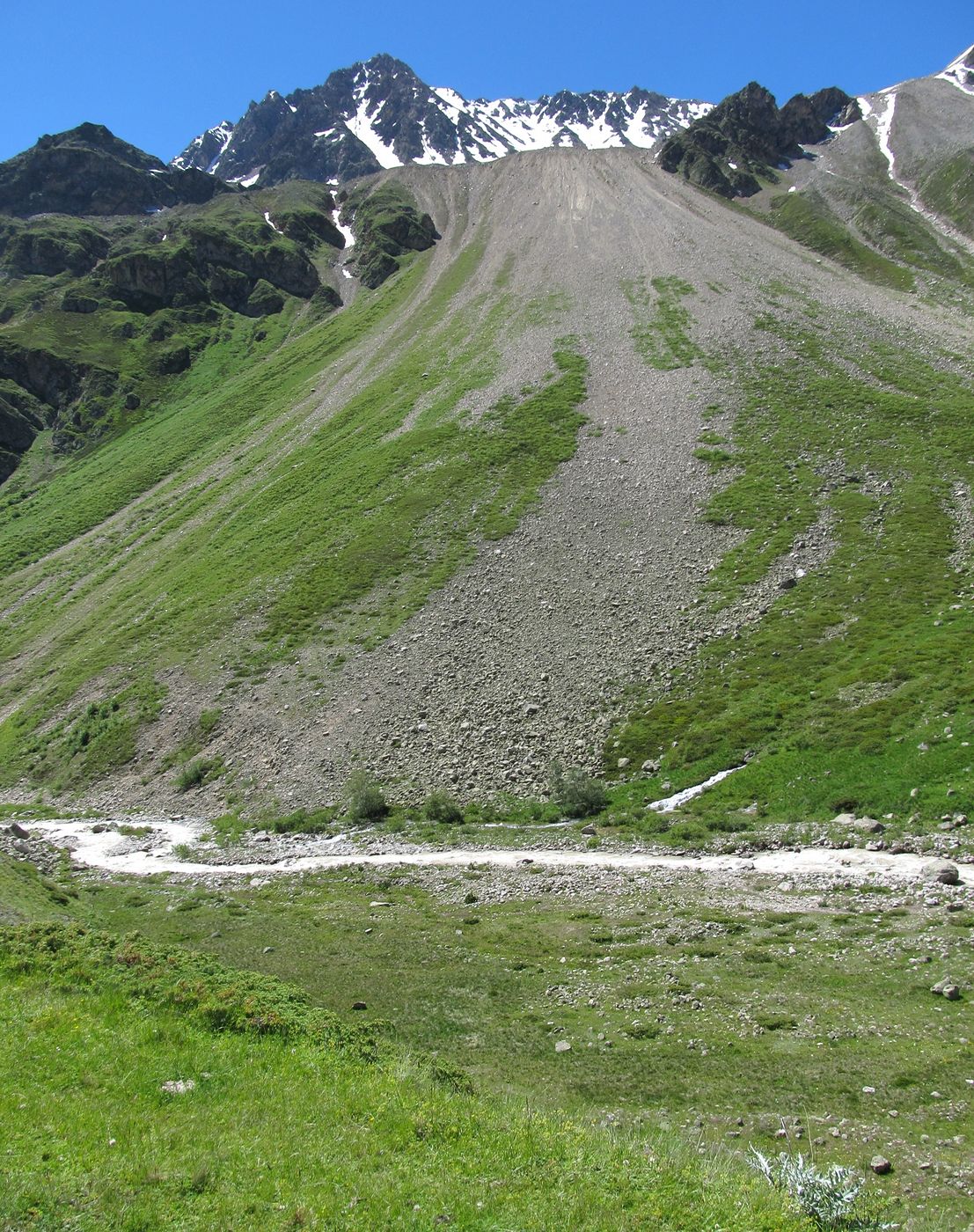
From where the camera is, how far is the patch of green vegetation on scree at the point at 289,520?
193 feet

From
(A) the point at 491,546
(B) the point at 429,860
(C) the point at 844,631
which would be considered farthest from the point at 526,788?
(A) the point at 491,546

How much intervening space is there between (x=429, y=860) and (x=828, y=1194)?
77.3ft

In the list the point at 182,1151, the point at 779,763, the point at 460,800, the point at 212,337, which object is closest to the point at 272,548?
the point at 460,800

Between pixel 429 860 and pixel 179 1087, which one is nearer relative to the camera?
pixel 179 1087

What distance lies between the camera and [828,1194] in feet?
Result: 33.1

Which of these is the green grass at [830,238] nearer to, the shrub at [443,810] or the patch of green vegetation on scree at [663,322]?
the patch of green vegetation on scree at [663,322]

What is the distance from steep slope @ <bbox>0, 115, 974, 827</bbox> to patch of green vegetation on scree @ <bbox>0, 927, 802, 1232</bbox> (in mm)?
21172

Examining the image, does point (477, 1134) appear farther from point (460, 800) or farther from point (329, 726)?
point (329, 726)

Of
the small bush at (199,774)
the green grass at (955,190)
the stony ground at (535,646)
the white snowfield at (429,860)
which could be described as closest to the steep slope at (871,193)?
the green grass at (955,190)

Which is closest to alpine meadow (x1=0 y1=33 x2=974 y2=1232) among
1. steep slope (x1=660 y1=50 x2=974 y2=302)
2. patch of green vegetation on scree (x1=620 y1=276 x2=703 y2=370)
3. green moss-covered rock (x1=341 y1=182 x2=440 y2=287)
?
patch of green vegetation on scree (x1=620 y1=276 x2=703 y2=370)

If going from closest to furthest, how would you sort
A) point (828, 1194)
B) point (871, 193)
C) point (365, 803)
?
1. point (828, 1194)
2. point (365, 803)
3. point (871, 193)

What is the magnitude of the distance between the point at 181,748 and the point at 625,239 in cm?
12273

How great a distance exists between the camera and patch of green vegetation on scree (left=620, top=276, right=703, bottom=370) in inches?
3428

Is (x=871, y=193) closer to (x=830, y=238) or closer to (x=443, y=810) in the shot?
(x=830, y=238)
